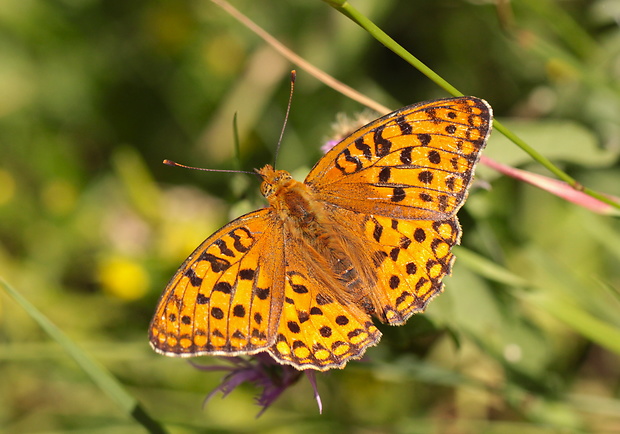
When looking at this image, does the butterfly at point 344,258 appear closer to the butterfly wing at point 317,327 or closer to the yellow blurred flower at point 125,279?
the butterfly wing at point 317,327

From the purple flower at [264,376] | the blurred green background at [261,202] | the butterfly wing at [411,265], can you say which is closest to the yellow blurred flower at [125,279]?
the blurred green background at [261,202]

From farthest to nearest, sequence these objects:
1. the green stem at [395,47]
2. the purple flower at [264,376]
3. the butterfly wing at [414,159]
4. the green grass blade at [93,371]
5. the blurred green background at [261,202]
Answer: the blurred green background at [261,202]
the purple flower at [264,376]
the green grass blade at [93,371]
the butterfly wing at [414,159]
the green stem at [395,47]

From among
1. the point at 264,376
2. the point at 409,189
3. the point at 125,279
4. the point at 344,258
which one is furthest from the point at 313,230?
the point at 125,279

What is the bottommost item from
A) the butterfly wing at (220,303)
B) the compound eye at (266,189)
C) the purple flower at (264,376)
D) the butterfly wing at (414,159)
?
the purple flower at (264,376)

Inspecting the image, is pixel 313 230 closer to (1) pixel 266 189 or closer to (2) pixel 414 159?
(1) pixel 266 189

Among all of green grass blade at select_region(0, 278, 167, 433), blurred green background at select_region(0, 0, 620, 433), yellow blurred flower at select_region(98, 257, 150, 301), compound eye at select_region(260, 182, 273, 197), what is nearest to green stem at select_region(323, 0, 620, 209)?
blurred green background at select_region(0, 0, 620, 433)

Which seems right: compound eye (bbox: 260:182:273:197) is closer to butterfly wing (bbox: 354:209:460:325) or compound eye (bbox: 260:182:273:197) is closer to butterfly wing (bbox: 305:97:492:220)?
butterfly wing (bbox: 305:97:492:220)
